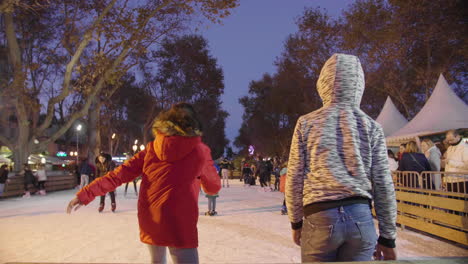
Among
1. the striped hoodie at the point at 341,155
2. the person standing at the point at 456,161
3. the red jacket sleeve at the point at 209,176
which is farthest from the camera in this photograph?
the person standing at the point at 456,161

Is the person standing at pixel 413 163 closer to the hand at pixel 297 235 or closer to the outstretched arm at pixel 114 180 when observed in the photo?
the hand at pixel 297 235

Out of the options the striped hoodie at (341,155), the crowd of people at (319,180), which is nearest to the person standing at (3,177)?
the crowd of people at (319,180)

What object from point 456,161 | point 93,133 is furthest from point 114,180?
point 93,133

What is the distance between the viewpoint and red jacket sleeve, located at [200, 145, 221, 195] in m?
2.65

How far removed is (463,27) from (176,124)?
19462 mm

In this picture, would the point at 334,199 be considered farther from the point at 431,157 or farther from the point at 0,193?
the point at 0,193

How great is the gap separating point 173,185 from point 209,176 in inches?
11.7

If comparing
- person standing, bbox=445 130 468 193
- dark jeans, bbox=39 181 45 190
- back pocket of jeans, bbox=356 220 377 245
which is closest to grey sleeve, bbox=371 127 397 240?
back pocket of jeans, bbox=356 220 377 245

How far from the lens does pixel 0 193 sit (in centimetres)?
1464

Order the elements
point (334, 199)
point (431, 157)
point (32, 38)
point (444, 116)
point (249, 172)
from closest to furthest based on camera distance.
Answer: point (334, 199) → point (431, 157) → point (444, 116) → point (32, 38) → point (249, 172)

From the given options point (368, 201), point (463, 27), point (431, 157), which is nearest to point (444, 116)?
point (431, 157)

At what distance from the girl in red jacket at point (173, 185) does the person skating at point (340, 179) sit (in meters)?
0.68

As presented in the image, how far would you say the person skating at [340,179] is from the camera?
1896 mm

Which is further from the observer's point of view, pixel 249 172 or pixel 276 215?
pixel 249 172
